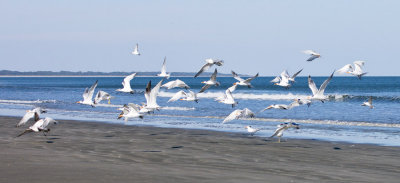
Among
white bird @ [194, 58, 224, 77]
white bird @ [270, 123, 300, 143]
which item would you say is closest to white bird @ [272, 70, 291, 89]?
white bird @ [270, 123, 300, 143]

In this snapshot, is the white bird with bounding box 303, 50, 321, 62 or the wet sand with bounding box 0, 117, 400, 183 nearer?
the wet sand with bounding box 0, 117, 400, 183

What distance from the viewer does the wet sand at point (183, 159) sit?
10.9 m

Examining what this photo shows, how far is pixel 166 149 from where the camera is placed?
1598cm

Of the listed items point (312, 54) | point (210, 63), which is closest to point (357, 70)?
point (312, 54)

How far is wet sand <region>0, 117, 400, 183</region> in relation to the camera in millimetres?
10875

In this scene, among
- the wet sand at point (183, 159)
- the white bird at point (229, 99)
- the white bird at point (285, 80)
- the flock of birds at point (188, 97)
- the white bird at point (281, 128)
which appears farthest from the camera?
the white bird at point (285, 80)

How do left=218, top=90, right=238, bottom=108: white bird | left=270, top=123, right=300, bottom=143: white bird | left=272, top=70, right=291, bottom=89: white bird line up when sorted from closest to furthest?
left=270, top=123, right=300, bottom=143: white bird, left=218, top=90, right=238, bottom=108: white bird, left=272, top=70, right=291, bottom=89: white bird

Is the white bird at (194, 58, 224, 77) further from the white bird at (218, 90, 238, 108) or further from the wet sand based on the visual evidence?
the white bird at (218, 90, 238, 108)

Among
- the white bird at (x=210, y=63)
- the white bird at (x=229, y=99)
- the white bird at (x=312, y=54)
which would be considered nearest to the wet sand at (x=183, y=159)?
the white bird at (x=229, y=99)

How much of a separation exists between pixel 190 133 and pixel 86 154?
836cm

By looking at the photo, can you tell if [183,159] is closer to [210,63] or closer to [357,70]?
[210,63]

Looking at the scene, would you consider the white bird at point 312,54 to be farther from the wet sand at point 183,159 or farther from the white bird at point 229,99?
the white bird at point 229,99

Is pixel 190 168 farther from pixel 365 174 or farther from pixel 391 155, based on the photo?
pixel 391 155

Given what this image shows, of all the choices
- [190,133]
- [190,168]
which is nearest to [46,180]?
[190,168]
